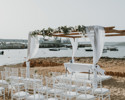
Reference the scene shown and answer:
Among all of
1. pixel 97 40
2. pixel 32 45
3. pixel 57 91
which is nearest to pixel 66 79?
pixel 57 91

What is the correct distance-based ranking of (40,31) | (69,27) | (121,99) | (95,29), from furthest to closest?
(40,31) < (69,27) < (95,29) < (121,99)

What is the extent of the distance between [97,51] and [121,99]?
199cm

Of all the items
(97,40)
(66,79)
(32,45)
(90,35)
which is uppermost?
(90,35)

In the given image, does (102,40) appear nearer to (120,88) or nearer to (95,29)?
(95,29)

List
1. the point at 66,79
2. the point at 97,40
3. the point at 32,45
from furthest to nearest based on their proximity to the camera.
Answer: the point at 32,45, the point at 97,40, the point at 66,79

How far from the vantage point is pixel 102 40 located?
6953mm

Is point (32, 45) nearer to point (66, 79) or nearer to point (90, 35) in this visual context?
point (90, 35)

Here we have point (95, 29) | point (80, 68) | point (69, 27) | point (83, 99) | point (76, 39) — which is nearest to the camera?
point (83, 99)

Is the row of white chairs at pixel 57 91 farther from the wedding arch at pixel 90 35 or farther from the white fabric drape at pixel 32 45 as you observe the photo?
the white fabric drape at pixel 32 45

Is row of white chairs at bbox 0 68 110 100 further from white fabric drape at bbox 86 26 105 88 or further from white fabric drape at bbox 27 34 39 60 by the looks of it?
white fabric drape at bbox 27 34 39 60

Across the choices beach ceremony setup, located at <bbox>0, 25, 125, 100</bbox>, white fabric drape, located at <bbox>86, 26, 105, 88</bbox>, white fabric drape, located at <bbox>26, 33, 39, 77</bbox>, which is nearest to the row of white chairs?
beach ceremony setup, located at <bbox>0, 25, 125, 100</bbox>

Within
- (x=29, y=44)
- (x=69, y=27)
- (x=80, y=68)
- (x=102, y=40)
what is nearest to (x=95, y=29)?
(x=102, y=40)

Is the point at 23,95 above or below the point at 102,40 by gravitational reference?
below

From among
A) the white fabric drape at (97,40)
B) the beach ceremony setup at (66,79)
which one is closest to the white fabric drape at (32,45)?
the beach ceremony setup at (66,79)
